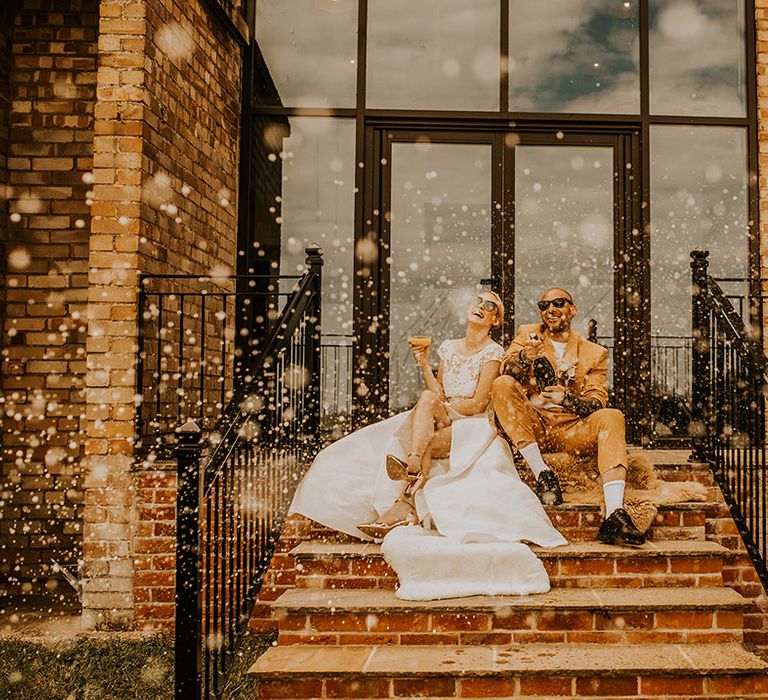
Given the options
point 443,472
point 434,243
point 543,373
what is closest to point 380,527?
point 443,472

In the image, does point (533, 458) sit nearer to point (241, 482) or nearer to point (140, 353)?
point (241, 482)

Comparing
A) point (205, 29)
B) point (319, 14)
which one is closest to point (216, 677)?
point (205, 29)

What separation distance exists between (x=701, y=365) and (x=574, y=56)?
10.1 ft

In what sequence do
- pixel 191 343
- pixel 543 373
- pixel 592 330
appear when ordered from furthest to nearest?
pixel 592 330 < pixel 191 343 < pixel 543 373

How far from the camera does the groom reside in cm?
393

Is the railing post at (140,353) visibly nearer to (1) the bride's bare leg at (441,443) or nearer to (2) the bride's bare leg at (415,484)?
(2) the bride's bare leg at (415,484)

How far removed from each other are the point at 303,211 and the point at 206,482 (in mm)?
3550

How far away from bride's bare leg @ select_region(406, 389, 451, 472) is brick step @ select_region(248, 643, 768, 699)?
119cm

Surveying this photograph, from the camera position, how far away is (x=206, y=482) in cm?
322

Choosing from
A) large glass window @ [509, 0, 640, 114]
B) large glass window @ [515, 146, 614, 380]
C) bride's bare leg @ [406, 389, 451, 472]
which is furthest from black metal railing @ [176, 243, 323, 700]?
large glass window @ [509, 0, 640, 114]

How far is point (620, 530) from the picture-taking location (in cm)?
375

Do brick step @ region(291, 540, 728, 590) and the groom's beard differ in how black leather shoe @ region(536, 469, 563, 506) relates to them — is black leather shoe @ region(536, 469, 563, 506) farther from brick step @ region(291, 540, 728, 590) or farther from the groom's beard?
the groom's beard

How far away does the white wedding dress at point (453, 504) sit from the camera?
3.53 meters

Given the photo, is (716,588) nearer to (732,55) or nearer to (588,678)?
(588,678)
